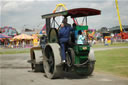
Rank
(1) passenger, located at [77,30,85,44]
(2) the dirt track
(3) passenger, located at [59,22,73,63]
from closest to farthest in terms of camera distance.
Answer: (2) the dirt track, (1) passenger, located at [77,30,85,44], (3) passenger, located at [59,22,73,63]

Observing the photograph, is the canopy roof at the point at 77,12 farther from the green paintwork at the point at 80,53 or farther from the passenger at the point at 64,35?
the green paintwork at the point at 80,53

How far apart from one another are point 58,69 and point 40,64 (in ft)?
7.98

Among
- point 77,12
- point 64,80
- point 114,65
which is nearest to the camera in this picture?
point 64,80

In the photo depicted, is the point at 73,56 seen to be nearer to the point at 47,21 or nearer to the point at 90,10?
the point at 90,10

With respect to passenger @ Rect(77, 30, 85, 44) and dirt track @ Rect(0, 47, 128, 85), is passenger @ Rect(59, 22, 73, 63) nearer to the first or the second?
passenger @ Rect(77, 30, 85, 44)

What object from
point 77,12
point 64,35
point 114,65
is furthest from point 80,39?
point 114,65

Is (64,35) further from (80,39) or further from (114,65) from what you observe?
(114,65)

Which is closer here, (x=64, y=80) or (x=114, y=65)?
(x=64, y=80)

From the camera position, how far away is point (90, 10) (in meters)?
7.96

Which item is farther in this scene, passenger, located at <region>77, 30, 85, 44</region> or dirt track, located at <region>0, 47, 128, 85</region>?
passenger, located at <region>77, 30, 85, 44</region>

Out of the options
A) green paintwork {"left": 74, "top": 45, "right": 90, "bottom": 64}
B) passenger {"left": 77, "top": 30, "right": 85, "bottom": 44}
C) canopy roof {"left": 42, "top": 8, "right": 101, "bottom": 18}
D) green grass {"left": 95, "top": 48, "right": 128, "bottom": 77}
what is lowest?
green grass {"left": 95, "top": 48, "right": 128, "bottom": 77}

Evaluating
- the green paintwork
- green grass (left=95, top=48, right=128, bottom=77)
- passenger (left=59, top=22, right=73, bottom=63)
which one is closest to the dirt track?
the green paintwork

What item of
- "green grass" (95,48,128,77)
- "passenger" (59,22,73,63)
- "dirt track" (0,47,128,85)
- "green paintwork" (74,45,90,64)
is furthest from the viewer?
"green grass" (95,48,128,77)

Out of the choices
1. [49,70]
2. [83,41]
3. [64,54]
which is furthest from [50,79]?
[83,41]
